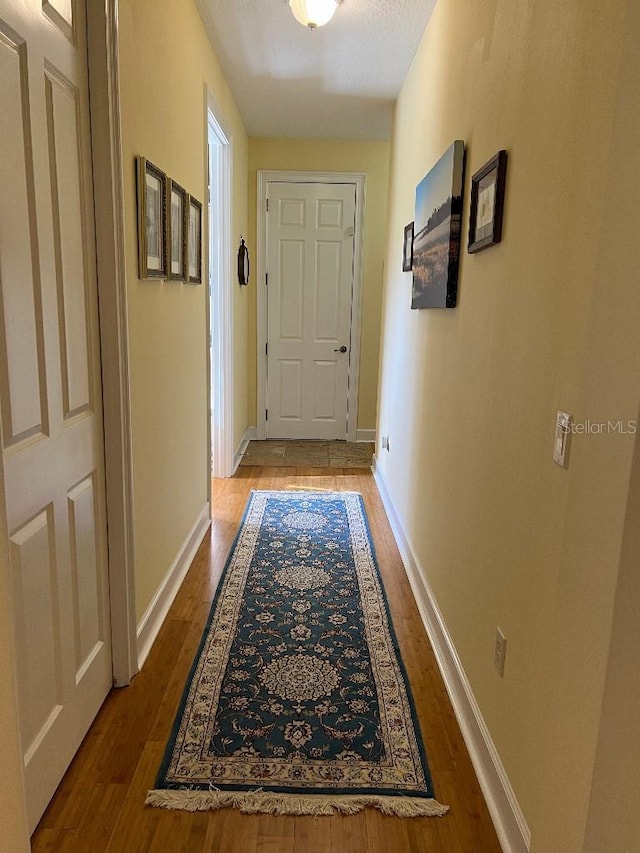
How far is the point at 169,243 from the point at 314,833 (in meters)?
2.06

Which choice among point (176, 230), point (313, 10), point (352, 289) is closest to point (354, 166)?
point (352, 289)

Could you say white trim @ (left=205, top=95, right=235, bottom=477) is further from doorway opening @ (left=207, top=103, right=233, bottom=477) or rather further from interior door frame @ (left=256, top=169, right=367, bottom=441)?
interior door frame @ (left=256, top=169, right=367, bottom=441)

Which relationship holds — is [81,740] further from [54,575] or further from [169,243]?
[169,243]

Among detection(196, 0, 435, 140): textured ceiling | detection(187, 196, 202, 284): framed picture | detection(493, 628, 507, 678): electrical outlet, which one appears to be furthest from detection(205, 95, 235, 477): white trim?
detection(493, 628, 507, 678): electrical outlet

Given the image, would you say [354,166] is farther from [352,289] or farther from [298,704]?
[298,704]

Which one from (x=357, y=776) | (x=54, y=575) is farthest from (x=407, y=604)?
(x=54, y=575)

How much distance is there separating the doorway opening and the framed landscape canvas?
62.7 inches

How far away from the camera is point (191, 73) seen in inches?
108

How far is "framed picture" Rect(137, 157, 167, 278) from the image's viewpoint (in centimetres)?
200

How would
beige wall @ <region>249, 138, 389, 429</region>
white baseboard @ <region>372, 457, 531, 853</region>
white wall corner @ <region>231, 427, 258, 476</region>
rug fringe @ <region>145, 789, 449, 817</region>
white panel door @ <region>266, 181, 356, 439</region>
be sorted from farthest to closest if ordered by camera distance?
white panel door @ <region>266, 181, 356, 439</region> → beige wall @ <region>249, 138, 389, 429</region> → white wall corner @ <region>231, 427, 258, 476</region> → rug fringe @ <region>145, 789, 449, 817</region> → white baseboard @ <region>372, 457, 531, 853</region>

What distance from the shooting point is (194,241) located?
9.36 feet

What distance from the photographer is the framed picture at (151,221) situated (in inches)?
78.7

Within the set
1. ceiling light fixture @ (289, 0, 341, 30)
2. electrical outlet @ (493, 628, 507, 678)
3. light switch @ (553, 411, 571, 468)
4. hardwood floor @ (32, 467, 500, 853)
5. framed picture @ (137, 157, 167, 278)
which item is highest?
ceiling light fixture @ (289, 0, 341, 30)

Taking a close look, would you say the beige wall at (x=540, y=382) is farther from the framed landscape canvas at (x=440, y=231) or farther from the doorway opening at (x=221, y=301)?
the doorway opening at (x=221, y=301)
